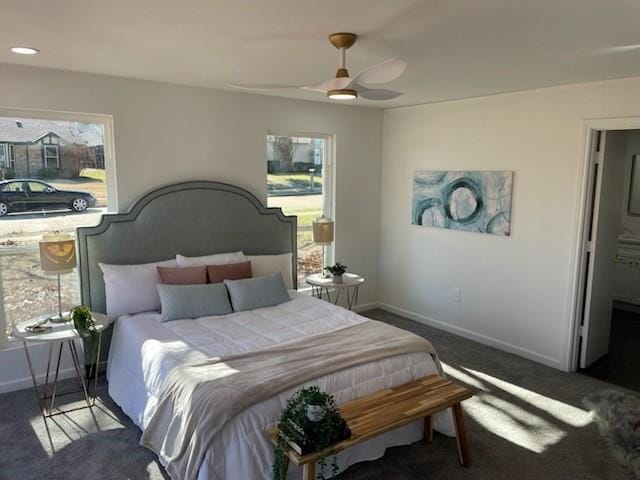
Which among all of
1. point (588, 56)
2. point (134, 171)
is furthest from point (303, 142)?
point (588, 56)

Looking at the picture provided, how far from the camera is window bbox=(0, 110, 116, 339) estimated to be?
144 inches

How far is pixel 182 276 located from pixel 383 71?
8.03 feet

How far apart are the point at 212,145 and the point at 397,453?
3081 millimetres

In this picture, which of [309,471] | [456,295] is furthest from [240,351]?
[456,295]

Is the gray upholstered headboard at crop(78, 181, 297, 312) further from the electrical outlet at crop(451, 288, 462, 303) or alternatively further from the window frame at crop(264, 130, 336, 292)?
the electrical outlet at crop(451, 288, 462, 303)

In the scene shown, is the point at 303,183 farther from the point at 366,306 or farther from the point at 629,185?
the point at 629,185

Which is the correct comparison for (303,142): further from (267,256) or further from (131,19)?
(131,19)

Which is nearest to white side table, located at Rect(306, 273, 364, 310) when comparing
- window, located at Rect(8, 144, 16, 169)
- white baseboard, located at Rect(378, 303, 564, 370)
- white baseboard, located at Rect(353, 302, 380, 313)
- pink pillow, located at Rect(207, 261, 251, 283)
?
white baseboard, located at Rect(353, 302, 380, 313)

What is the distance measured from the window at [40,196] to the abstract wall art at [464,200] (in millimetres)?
3207

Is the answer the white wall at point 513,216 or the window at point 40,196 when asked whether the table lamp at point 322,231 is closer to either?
the white wall at point 513,216

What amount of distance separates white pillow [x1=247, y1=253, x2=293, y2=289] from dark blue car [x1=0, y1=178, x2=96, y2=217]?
4.91 feet

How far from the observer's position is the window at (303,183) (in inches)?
196

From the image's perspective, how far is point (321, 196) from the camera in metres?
5.41

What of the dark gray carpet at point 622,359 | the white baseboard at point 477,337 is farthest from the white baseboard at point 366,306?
the dark gray carpet at point 622,359
